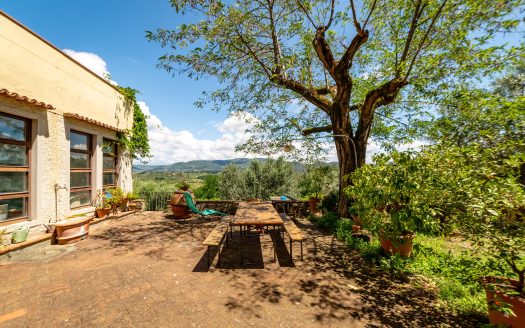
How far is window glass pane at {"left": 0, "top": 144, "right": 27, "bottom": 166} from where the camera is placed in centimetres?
484

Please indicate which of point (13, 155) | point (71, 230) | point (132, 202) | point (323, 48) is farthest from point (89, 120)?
point (323, 48)

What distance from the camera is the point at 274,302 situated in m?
3.08

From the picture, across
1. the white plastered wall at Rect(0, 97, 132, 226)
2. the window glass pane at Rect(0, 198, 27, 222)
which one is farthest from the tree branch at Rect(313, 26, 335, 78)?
the window glass pane at Rect(0, 198, 27, 222)

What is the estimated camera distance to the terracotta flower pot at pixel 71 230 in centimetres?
517

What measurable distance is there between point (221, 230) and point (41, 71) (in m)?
6.08

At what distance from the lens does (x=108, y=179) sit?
818 centimetres

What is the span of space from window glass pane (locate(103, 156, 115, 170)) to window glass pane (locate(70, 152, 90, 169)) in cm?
78

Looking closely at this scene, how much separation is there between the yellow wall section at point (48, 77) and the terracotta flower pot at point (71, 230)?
3.03m

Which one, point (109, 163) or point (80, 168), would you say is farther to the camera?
point (109, 163)

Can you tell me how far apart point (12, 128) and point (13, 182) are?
48.7 inches

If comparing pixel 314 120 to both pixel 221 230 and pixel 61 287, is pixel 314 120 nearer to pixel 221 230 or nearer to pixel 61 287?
pixel 221 230

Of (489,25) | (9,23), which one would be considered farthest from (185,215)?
(489,25)

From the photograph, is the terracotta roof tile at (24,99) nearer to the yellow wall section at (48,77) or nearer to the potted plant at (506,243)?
the yellow wall section at (48,77)

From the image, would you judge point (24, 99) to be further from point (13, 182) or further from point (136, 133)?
point (136, 133)
